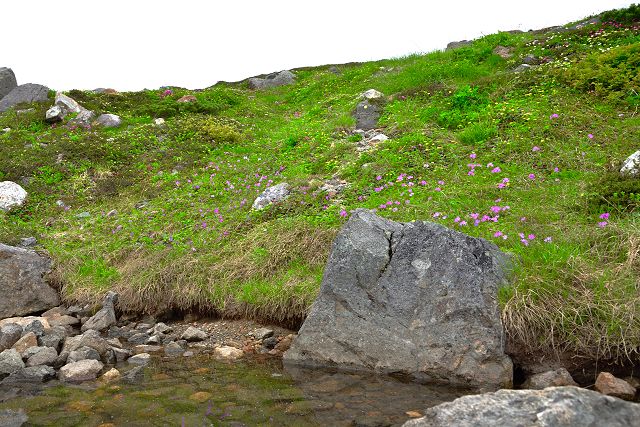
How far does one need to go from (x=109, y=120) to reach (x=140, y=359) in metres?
15.5

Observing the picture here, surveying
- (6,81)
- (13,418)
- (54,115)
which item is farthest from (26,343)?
(6,81)

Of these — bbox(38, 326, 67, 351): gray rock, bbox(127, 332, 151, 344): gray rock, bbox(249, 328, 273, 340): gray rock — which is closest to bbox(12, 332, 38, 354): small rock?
bbox(38, 326, 67, 351): gray rock

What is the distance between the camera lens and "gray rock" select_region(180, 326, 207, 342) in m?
Result: 8.50

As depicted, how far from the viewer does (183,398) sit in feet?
20.0

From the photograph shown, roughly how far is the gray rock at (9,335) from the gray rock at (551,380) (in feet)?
25.0

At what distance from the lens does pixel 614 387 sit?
17.9ft

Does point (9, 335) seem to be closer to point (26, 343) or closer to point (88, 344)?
point (26, 343)

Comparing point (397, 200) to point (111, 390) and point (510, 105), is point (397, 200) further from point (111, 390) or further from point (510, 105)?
point (111, 390)

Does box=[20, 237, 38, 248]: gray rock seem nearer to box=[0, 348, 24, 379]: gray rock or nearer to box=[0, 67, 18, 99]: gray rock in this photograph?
box=[0, 348, 24, 379]: gray rock

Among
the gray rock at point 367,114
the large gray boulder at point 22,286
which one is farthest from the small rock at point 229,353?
the gray rock at point 367,114

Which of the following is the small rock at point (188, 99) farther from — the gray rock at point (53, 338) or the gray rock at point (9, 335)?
the gray rock at point (9, 335)

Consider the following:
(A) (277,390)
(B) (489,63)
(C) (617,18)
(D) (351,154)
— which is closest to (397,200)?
(D) (351,154)

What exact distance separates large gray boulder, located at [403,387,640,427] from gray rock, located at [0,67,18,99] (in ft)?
88.3

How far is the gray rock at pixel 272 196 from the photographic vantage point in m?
11.8
